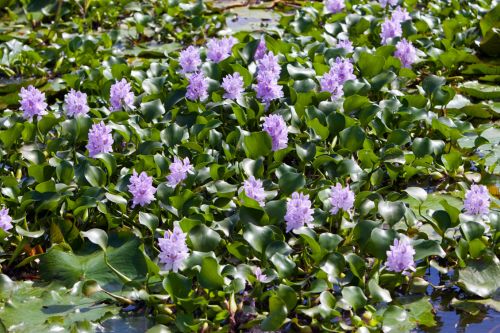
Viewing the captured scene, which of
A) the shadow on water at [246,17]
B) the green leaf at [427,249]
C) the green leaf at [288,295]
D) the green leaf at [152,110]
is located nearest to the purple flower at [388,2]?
the shadow on water at [246,17]

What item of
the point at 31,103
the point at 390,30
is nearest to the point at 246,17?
the point at 390,30

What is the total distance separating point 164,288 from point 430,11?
4.27 metres

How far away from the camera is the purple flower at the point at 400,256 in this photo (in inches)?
132

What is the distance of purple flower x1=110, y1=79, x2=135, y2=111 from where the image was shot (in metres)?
4.81

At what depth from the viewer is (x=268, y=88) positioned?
4.68m

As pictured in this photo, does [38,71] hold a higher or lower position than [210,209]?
lower

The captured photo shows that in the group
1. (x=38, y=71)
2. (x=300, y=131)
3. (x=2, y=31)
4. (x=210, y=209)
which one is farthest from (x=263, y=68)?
(x=2, y=31)

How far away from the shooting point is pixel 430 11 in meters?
6.89

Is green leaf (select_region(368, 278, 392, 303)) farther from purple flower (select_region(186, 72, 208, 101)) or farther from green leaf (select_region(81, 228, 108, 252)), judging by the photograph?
purple flower (select_region(186, 72, 208, 101))

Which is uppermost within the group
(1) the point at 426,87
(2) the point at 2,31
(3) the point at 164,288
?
(3) the point at 164,288

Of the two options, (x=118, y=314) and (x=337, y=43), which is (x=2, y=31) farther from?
(x=118, y=314)

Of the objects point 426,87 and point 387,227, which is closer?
point 387,227

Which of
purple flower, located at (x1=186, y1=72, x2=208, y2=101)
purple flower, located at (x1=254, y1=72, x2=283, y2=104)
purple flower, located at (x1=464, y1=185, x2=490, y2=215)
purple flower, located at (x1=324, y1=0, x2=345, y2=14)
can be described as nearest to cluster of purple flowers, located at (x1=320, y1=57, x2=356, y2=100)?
purple flower, located at (x1=254, y1=72, x2=283, y2=104)

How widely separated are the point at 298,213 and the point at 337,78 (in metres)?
1.44
